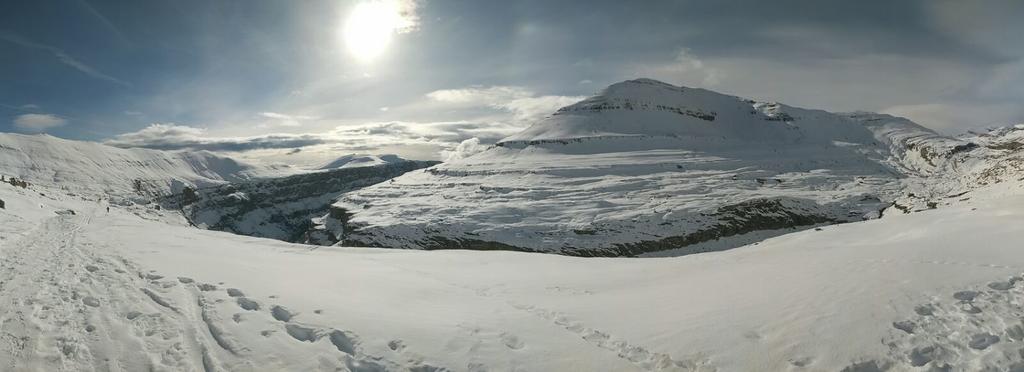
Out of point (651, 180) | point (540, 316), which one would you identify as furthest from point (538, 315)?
point (651, 180)

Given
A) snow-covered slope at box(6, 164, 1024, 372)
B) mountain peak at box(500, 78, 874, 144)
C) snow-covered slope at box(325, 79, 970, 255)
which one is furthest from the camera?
mountain peak at box(500, 78, 874, 144)

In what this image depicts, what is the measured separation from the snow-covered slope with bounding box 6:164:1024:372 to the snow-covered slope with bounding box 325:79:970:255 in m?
37.1

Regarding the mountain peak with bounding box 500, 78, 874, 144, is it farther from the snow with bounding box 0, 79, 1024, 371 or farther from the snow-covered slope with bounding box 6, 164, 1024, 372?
the snow-covered slope with bounding box 6, 164, 1024, 372

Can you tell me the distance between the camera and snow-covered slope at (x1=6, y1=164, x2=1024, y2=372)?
21.7 ft

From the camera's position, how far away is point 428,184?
288 feet

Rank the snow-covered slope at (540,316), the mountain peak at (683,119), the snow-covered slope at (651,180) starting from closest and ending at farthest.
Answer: the snow-covered slope at (540,316)
the snow-covered slope at (651,180)
the mountain peak at (683,119)

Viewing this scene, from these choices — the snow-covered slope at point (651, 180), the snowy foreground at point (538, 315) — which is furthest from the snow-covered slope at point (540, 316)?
the snow-covered slope at point (651, 180)

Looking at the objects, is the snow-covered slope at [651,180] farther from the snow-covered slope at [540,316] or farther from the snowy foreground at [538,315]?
the snow-covered slope at [540,316]

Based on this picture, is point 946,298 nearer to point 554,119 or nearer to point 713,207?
point 713,207

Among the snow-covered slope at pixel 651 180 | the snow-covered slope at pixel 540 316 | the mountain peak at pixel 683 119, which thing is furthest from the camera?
the mountain peak at pixel 683 119

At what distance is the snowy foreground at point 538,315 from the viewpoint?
6.62m

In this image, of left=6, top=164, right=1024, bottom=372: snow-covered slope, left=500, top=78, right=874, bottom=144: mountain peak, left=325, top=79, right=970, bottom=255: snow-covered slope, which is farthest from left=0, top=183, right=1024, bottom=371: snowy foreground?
left=500, top=78, right=874, bottom=144: mountain peak

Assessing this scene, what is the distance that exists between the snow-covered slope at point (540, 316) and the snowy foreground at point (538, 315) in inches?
1.4

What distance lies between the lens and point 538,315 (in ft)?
31.9
